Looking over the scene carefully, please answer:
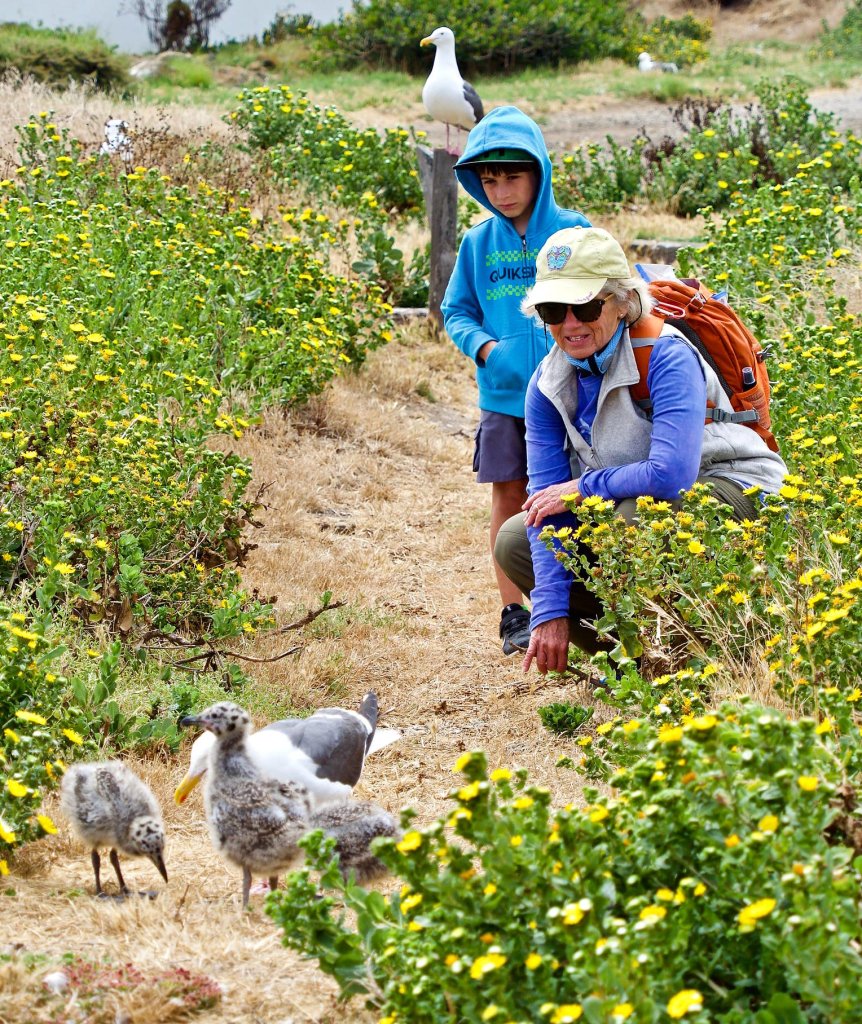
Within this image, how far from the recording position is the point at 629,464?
14.4ft

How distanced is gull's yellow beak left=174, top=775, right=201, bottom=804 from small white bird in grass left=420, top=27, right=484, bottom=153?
23.5 ft

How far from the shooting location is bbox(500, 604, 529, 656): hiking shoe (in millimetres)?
5250

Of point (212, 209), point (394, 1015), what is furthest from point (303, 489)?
point (394, 1015)

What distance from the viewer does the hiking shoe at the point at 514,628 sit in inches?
207

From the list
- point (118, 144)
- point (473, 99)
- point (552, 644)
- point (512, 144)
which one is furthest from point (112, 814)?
point (118, 144)

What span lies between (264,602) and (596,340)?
209 centimetres

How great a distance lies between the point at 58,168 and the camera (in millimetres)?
8688

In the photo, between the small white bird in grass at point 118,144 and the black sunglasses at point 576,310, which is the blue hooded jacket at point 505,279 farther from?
the small white bird in grass at point 118,144

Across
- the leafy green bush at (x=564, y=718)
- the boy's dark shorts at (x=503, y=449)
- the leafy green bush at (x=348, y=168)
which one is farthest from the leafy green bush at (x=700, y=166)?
the leafy green bush at (x=564, y=718)

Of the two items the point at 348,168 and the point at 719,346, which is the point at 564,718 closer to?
the point at 719,346

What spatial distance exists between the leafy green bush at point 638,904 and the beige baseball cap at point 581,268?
6.11ft

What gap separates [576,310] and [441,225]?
5.58 meters

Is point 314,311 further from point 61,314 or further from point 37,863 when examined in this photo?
point 37,863

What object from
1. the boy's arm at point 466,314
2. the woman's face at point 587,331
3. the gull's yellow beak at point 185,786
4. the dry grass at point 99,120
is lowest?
the gull's yellow beak at point 185,786
